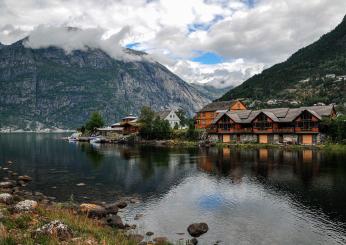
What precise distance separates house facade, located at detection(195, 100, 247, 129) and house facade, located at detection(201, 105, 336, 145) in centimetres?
1624

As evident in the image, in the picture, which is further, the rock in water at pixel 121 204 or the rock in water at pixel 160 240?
the rock in water at pixel 121 204

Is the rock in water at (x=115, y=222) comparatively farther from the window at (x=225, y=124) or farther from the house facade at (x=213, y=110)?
the house facade at (x=213, y=110)

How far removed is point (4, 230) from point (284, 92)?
19527 cm

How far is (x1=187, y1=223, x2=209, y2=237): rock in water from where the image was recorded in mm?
30678

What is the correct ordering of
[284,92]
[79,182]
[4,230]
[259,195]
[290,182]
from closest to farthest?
[4,230]
[259,195]
[290,182]
[79,182]
[284,92]

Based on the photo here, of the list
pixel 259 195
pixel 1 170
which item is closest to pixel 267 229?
pixel 259 195

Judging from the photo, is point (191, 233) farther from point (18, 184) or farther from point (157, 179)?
point (18, 184)

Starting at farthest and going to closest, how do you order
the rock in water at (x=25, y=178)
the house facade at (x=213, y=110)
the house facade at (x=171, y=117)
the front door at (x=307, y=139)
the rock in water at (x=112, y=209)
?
the house facade at (x=171, y=117) → the house facade at (x=213, y=110) → the front door at (x=307, y=139) → the rock in water at (x=25, y=178) → the rock in water at (x=112, y=209)

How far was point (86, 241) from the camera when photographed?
2127 centimetres

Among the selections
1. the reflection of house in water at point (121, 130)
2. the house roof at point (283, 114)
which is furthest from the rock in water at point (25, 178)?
the reflection of house in water at point (121, 130)

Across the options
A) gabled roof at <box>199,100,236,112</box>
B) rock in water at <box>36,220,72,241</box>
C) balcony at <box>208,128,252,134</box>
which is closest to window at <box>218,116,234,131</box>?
balcony at <box>208,128,252,134</box>

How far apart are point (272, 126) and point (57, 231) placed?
311 feet

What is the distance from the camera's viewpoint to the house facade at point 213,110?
139125mm

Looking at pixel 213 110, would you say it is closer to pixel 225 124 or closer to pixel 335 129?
pixel 225 124
